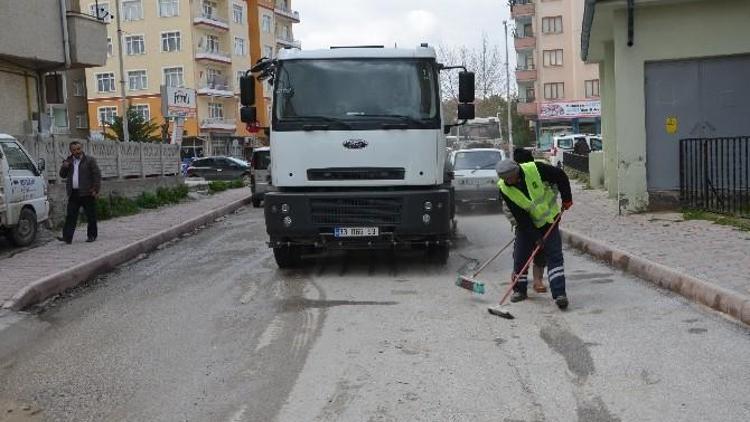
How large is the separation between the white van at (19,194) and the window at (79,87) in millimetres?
45640

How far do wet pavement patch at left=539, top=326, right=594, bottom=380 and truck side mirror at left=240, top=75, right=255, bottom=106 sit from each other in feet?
17.8

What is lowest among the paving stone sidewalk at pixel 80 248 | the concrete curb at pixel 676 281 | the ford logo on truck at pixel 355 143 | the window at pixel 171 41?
the concrete curb at pixel 676 281

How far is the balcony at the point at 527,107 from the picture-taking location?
221 feet

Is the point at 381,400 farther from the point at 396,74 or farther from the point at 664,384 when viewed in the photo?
the point at 396,74

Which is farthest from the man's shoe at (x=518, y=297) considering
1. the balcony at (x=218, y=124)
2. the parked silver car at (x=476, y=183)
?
the balcony at (x=218, y=124)

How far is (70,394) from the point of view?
5.37 metres

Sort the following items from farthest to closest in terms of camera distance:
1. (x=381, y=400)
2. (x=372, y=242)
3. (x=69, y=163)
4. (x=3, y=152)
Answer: (x=69, y=163), (x=3, y=152), (x=372, y=242), (x=381, y=400)

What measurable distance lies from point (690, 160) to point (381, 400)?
1105 centimetres

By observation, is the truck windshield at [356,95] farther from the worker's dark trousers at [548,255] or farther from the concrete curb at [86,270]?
the concrete curb at [86,270]

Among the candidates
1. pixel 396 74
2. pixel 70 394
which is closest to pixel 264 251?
pixel 396 74

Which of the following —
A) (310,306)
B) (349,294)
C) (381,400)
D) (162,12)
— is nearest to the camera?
(381,400)

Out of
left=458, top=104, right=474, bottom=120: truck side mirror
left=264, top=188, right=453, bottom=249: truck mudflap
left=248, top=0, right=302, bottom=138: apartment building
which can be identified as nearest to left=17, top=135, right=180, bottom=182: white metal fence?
left=264, top=188, right=453, bottom=249: truck mudflap

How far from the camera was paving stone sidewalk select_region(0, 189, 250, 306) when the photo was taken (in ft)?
31.9

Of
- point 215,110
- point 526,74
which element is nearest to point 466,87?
point 215,110
